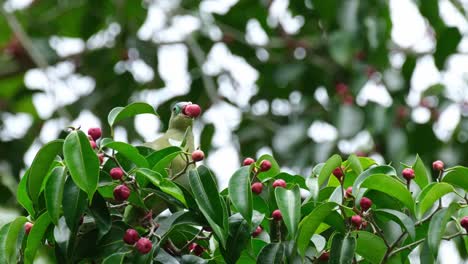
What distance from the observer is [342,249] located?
190 centimetres

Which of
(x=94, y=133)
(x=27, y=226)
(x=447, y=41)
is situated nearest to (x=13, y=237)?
(x=27, y=226)

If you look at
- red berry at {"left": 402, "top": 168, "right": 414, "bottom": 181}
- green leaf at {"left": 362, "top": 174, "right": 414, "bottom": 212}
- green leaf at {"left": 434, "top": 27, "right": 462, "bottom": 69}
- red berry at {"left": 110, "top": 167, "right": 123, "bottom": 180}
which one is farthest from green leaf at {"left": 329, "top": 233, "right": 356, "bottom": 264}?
green leaf at {"left": 434, "top": 27, "right": 462, "bottom": 69}

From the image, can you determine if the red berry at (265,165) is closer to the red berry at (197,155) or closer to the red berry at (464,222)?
the red berry at (197,155)

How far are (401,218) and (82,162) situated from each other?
62 cm

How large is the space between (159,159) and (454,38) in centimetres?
267

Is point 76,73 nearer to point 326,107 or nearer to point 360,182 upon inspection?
point 326,107

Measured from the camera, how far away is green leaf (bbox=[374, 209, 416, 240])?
1902 millimetres

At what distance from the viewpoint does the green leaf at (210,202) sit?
190cm

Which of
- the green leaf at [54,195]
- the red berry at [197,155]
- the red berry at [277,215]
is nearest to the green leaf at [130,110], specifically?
the red berry at [197,155]

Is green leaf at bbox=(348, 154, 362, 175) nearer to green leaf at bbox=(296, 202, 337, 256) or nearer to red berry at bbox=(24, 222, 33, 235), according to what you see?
green leaf at bbox=(296, 202, 337, 256)

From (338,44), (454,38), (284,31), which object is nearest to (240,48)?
(284,31)

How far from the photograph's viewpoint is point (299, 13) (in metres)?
4.91

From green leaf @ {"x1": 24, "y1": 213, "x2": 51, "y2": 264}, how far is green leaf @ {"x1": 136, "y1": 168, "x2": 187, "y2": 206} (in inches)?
8.0

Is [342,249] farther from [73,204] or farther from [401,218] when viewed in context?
[73,204]
